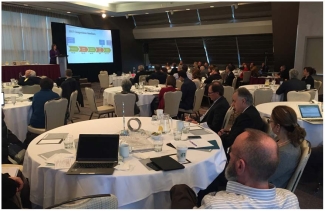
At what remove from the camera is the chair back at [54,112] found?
416 cm

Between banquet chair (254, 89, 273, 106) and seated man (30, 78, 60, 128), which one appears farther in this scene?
banquet chair (254, 89, 273, 106)

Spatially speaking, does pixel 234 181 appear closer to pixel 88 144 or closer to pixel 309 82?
pixel 88 144

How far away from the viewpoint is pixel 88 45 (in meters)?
14.4

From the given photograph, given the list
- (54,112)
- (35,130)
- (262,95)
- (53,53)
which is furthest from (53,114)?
(53,53)

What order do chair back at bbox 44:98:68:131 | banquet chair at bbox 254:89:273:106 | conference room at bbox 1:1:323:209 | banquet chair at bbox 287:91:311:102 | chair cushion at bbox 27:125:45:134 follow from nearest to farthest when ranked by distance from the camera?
1. conference room at bbox 1:1:323:209
2. chair back at bbox 44:98:68:131
3. chair cushion at bbox 27:125:45:134
4. banquet chair at bbox 287:91:311:102
5. banquet chair at bbox 254:89:273:106

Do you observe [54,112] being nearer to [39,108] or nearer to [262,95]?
[39,108]

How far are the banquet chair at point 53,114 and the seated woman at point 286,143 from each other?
3051 millimetres

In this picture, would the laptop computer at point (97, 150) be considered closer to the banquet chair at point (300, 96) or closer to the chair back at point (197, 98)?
the chair back at point (197, 98)

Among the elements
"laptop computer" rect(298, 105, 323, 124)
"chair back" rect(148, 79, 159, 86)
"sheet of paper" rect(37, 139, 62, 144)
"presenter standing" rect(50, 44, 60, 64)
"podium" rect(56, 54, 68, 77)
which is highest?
"presenter standing" rect(50, 44, 60, 64)

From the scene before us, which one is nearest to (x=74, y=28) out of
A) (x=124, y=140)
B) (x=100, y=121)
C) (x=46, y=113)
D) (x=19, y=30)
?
(x=19, y=30)

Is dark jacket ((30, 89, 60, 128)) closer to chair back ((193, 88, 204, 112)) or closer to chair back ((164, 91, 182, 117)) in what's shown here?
chair back ((164, 91, 182, 117))

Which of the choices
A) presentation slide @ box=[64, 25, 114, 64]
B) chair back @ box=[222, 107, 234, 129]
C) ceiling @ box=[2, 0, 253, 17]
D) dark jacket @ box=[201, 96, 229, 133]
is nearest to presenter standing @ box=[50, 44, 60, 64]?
presentation slide @ box=[64, 25, 114, 64]

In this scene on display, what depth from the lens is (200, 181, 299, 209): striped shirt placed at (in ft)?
4.37

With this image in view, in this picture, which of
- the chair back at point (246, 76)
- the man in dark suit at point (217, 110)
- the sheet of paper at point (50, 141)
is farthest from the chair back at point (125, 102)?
the chair back at point (246, 76)
